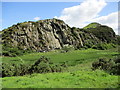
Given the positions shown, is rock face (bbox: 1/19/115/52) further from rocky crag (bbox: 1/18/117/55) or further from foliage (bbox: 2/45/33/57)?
foliage (bbox: 2/45/33/57)

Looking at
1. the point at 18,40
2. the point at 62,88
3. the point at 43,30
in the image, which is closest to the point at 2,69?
the point at 62,88

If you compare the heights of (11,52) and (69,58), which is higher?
(11,52)

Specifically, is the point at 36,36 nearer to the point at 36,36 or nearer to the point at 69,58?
the point at 36,36

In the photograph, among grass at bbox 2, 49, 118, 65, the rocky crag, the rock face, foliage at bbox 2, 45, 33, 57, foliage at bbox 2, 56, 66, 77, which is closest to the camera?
foliage at bbox 2, 56, 66, 77

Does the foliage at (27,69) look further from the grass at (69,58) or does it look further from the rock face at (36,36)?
the rock face at (36,36)

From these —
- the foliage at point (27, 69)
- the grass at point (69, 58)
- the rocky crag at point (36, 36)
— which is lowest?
the grass at point (69, 58)

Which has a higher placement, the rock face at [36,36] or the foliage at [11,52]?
the rock face at [36,36]

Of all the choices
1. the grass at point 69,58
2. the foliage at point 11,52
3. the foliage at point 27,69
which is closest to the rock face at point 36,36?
the foliage at point 11,52

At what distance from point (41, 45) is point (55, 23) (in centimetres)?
3971

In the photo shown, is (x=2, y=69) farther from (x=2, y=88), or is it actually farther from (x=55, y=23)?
(x=55, y=23)

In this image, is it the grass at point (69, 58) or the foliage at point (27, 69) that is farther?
the grass at point (69, 58)

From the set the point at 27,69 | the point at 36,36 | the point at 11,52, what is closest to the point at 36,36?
the point at 36,36

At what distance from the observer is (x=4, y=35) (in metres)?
165

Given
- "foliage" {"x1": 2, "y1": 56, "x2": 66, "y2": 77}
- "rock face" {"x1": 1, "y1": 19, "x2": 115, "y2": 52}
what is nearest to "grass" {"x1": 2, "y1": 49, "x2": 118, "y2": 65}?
"foliage" {"x1": 2, "y1": 56, "x2": 66, "y2": 77}
